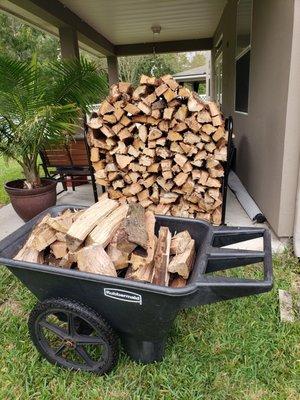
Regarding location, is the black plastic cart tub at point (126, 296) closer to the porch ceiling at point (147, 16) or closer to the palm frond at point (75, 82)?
the palm frond at point (75, 82)

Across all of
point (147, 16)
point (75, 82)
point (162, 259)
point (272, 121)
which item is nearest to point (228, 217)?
point (272, 121)

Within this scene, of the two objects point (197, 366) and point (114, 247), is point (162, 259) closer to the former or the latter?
point (114, 247)

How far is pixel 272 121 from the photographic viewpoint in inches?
111

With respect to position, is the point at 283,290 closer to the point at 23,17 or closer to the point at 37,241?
the point at 37,241

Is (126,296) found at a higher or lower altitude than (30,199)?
higher

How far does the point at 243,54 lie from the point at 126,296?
3.96 m

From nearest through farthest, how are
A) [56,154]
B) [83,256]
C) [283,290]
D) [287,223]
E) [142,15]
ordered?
[83,256], [283,290], [287,223], [56,154], [142,15]

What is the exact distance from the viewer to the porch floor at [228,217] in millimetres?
2786

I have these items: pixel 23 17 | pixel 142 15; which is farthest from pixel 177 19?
pixel 23 17

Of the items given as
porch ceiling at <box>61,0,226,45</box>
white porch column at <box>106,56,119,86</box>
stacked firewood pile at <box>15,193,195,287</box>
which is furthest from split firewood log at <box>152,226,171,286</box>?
white porch column at <box>106,56,119,86</box>

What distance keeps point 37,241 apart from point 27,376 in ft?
2.32

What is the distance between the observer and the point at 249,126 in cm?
377

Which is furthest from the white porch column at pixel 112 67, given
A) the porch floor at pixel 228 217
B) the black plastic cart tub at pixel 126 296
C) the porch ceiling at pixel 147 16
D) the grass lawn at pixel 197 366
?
the grass lawn at pixel 197 366

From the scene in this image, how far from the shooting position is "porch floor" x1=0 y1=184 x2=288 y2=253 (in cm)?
279
